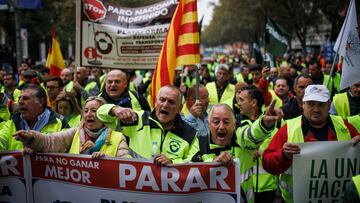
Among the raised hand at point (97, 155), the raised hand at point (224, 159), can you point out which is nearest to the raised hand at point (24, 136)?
the raised hand at point (97, 155)

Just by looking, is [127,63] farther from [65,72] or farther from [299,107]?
[65,72]

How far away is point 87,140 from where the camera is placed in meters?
4.25

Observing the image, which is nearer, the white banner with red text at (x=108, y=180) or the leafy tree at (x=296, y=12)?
the white banner with red text at (x=108, y=180)

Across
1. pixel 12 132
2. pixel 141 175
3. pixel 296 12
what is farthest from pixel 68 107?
pixel 296 12

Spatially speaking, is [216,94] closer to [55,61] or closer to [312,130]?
[55,61]

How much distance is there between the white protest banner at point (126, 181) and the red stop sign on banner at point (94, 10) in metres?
3.37

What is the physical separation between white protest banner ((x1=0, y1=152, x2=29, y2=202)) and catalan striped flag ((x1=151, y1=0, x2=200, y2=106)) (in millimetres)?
1898

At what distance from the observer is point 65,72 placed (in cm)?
1003

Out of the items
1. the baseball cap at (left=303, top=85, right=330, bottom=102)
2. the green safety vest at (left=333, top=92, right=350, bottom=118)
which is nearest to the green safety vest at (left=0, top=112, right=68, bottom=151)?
the baseball cap at (left=303, top=85, right=330, bottom=102)

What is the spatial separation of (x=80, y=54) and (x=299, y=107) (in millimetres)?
3299

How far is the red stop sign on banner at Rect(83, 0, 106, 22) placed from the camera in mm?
7086

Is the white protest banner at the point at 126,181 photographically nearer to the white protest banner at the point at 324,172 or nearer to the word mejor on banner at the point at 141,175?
the word mejor on banner at the point at 141,175

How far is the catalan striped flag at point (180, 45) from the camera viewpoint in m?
5.41

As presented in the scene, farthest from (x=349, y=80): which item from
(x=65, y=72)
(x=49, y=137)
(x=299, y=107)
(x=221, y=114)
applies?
(x=65, y=72)
